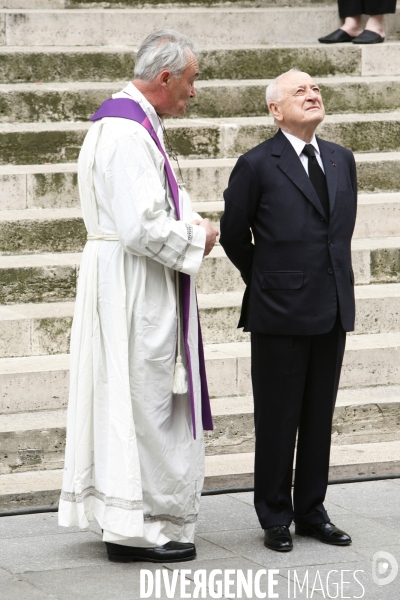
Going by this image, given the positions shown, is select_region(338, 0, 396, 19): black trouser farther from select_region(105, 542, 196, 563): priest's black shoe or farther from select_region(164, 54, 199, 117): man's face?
select_region(105, 542, 196, 563): priest's black shoe

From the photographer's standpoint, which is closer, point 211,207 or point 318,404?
point 318,404

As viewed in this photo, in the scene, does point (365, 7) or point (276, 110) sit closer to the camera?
point (276, 110)

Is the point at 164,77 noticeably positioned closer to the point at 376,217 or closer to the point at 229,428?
the point at 229,428

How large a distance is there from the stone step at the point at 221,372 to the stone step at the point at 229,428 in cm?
6

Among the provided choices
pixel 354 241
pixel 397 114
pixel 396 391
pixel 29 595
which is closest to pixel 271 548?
pixel 29 595

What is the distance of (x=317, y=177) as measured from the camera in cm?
452

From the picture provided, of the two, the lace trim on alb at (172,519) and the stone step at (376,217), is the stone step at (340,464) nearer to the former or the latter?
the lace trim on alb at (172,519)

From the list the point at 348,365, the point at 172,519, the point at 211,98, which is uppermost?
the point at 211,98

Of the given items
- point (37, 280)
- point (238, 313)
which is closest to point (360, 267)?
point (238, 313)

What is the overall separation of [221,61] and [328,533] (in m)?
5.25

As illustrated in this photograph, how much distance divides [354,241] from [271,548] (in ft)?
11.5

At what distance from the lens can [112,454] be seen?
4266mm

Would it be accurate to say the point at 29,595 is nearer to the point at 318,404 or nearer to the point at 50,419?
the point at 318,404

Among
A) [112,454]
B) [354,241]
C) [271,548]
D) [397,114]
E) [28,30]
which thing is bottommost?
[271,548]
